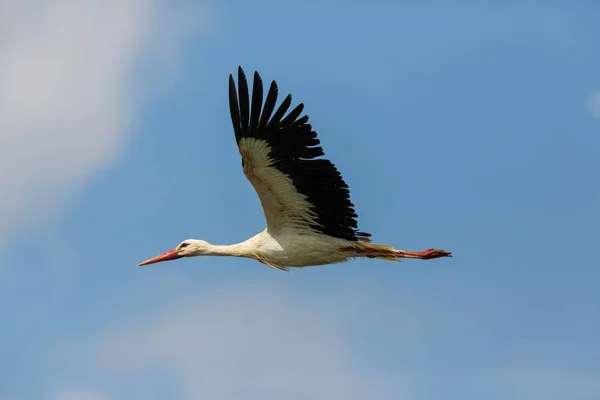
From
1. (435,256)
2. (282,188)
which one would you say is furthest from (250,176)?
(435,256)

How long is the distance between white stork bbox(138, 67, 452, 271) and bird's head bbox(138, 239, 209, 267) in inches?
8.4

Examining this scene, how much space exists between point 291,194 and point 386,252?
1.91 m

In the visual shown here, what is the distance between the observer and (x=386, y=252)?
19578 mm

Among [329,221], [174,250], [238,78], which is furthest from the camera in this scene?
[174,250]

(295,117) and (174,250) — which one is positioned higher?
(295,117)

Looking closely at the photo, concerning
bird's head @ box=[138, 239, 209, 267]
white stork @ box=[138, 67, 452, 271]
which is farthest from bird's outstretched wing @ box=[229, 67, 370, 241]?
bird's head @ box=[138, 239, 209, 267]

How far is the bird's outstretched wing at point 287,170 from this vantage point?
17.9 metres

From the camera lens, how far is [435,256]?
20.0 meters

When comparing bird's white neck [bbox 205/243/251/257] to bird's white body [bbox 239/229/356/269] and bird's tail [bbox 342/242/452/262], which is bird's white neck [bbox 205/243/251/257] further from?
bird's tail [bbox 342/242/452/262]

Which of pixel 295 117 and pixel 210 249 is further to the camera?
pixel 210 249

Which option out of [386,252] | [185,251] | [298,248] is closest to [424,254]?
[386,252]

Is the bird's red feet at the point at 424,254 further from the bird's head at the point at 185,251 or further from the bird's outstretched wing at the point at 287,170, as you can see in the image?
the bird's head at the point at 185,251

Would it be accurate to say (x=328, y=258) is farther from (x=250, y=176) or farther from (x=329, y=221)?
(x=250, y=176)

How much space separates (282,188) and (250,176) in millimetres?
522
